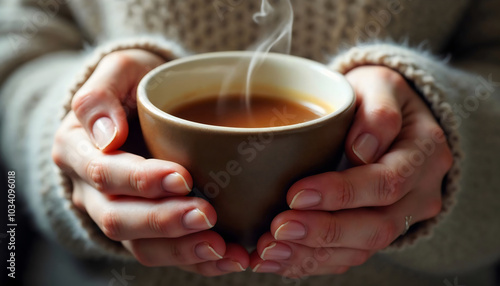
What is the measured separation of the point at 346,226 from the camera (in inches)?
18.0

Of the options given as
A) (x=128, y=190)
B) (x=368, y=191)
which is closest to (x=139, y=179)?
(x=128, y=190)

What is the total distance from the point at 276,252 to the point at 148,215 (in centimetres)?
14

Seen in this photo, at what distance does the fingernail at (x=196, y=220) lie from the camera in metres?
0.40

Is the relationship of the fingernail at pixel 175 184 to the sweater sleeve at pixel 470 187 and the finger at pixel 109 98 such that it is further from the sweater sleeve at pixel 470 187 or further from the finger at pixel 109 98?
the sweater sleeve at pixel 470 187

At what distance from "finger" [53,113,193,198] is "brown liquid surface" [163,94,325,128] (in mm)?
96

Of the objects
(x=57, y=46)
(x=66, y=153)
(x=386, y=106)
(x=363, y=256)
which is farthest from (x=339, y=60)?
(x=57, y=46)

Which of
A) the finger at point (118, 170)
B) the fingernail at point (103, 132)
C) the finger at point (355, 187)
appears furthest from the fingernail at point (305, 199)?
the fingernail at point (103, 132)

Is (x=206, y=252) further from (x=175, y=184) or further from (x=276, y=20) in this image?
(x=276, y=20)

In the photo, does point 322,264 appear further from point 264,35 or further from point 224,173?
point 264,35

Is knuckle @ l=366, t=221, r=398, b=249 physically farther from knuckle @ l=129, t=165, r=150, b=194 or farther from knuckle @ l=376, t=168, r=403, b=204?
knuckle @ l=129, t=165, r=150, b=194

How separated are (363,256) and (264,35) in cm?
43

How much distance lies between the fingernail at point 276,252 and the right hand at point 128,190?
0.03 m

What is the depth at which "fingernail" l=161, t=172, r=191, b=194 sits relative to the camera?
0.40 meters

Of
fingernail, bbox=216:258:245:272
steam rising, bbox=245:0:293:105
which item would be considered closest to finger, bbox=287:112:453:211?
fingernail, bbox=216:258:245:272
